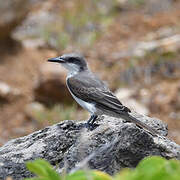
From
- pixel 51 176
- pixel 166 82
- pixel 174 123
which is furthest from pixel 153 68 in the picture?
pixel 51 176

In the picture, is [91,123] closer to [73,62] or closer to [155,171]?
[73,62]

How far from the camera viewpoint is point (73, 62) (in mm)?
6859

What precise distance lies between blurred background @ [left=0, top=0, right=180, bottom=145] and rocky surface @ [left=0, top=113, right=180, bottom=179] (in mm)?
3569

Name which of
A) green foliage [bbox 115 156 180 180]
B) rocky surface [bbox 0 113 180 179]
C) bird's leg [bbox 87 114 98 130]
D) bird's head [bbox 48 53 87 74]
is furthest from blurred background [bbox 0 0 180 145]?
green foliage [bbox 115 156 180 180]

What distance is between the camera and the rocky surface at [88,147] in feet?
14.0

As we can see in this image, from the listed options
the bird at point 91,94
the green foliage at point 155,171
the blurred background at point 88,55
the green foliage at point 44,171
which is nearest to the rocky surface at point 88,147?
the bird at point 91,94

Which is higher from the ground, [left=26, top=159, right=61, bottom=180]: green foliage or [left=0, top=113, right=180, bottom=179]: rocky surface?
[left=26, top=159, right=61, bottom=180]: green foliage

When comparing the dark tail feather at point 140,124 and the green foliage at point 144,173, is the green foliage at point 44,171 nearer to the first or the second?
the green foliage at point 144,173

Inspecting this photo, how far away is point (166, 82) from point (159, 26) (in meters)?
2.61

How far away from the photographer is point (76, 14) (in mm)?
12938

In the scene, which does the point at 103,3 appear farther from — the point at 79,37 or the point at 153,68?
the point at 153,68

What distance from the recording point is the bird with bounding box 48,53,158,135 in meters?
5.55

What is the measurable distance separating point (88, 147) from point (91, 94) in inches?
64.5

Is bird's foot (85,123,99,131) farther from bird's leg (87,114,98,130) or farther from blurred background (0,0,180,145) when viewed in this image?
blurred background (0,0,180,145)
